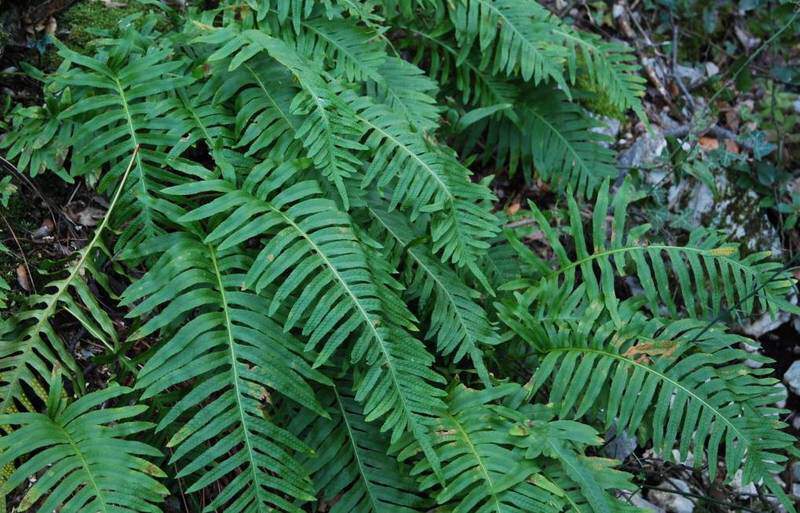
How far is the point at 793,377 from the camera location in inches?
154

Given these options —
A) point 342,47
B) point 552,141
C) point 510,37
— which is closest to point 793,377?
point 552,141

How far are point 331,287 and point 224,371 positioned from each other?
45cm

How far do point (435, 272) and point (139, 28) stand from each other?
5.29 ft

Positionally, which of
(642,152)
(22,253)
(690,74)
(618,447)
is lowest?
(618,447)

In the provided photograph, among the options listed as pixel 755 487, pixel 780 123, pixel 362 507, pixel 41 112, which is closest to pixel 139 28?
pixel 41 112

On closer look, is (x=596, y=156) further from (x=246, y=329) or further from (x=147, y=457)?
(x=147, y=457)

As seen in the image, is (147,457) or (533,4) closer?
(147,457)

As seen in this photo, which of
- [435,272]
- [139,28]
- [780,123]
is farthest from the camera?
[780,123]

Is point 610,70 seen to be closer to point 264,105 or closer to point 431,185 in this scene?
point 431,185

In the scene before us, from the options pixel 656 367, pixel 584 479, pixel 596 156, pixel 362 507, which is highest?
pixel 596 156

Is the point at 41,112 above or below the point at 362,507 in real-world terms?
above

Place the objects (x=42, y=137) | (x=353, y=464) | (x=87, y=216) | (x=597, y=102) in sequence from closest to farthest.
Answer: (x=353, y=464)
(x=42, y=137)
(x=87, y=216)
(x=597, y=102)

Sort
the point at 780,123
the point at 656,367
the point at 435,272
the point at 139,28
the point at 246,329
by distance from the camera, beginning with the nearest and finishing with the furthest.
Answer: the point at 246,329, the point at 656,367, the point at 435,272, the point at 139,28, the point at 780,123

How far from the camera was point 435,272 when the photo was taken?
3.00 metres
